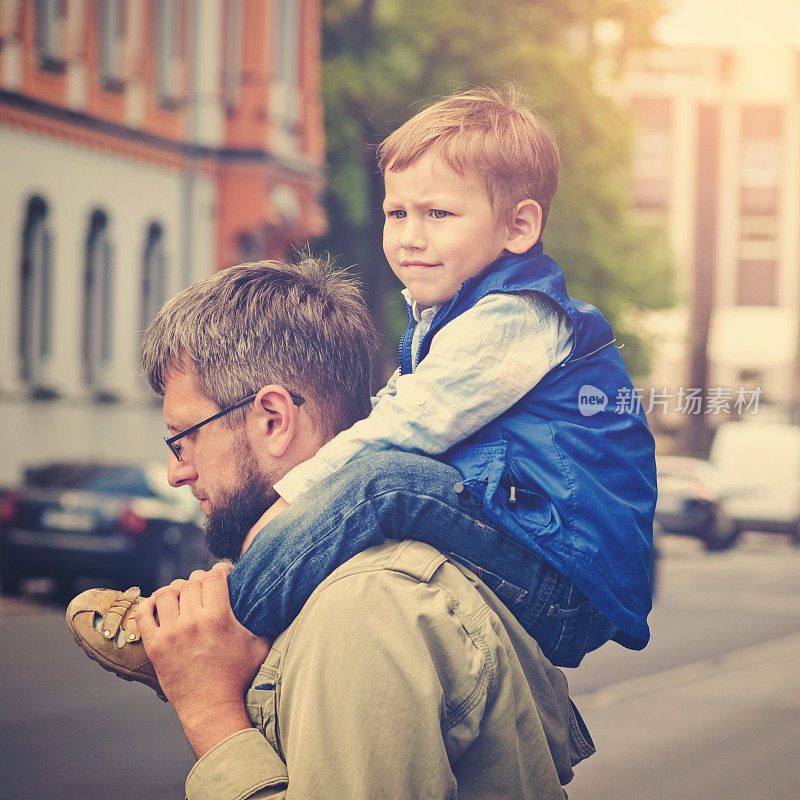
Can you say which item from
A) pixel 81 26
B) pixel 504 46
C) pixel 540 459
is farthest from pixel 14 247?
pixel 540 459

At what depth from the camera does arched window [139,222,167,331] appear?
20719 mm

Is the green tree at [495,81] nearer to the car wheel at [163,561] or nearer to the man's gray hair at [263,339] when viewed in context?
the car wheel at [163,561]

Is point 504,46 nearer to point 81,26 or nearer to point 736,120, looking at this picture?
point 81,26

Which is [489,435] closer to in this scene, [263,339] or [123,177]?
[263,339]

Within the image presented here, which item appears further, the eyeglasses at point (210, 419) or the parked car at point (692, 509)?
the parked car at point (692, 509)

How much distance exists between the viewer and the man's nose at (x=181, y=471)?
2041 millimetres

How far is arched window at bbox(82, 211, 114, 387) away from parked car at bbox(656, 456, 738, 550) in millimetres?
9204

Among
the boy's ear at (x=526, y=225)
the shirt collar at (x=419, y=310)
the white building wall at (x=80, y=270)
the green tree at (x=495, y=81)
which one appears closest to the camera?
the boy's ear at (x=526, y=225)

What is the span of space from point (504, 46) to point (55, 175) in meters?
7.16

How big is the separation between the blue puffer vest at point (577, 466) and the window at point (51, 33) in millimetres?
16709

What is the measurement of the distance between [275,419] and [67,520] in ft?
36.8

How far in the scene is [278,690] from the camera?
5.80ft

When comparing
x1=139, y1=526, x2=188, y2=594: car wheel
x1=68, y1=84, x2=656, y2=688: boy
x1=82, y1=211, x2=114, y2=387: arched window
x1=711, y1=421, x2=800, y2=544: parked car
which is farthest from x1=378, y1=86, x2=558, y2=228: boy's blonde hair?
x1=711, y1=421, x2=800, y2=544: parked car

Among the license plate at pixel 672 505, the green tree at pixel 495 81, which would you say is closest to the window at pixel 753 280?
the green tree at pixel 495 81
